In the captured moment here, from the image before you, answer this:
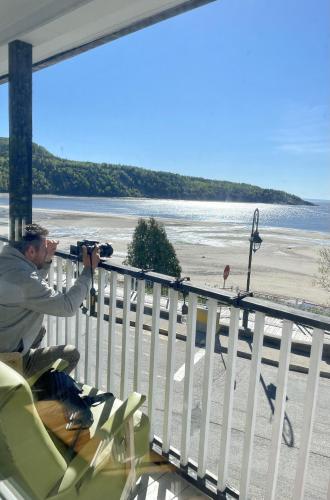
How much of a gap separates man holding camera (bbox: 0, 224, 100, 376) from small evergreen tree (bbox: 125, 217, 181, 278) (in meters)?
1.16

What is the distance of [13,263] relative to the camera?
1.30 meters

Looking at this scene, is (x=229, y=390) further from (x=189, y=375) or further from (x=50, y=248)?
(x=50, y=248)

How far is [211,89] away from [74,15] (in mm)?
8752

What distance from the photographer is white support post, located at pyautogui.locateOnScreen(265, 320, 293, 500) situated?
1.04 metres

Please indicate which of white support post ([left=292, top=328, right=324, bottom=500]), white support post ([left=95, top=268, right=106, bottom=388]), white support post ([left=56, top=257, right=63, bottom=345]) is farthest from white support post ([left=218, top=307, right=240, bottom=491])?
white support post ([left=56, top=257, right=63, bottom=345])

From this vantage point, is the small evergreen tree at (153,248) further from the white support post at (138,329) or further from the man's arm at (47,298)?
the man's arm at (47,298)

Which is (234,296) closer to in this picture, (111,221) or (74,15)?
(74,15)

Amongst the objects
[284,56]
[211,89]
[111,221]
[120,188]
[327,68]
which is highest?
[211,89]

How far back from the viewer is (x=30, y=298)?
1276 millimetres

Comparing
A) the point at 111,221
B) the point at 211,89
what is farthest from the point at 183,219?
the point at 211,89

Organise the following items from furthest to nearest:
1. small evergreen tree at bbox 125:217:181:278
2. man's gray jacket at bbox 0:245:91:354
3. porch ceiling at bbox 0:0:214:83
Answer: small evergreen tree at bbox 125:217:181:278 < porch ceiling at bbox 0:0:214:83 < man's gray jacket at bbox 0:245:91:354

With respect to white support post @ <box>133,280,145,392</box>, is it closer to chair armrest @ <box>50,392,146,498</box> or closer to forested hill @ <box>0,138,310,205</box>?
chair armrest @ <box>50,392,146,498</box>

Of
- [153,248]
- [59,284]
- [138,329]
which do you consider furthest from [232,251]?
[138,329]

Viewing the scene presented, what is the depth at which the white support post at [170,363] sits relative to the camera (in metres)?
1.33
